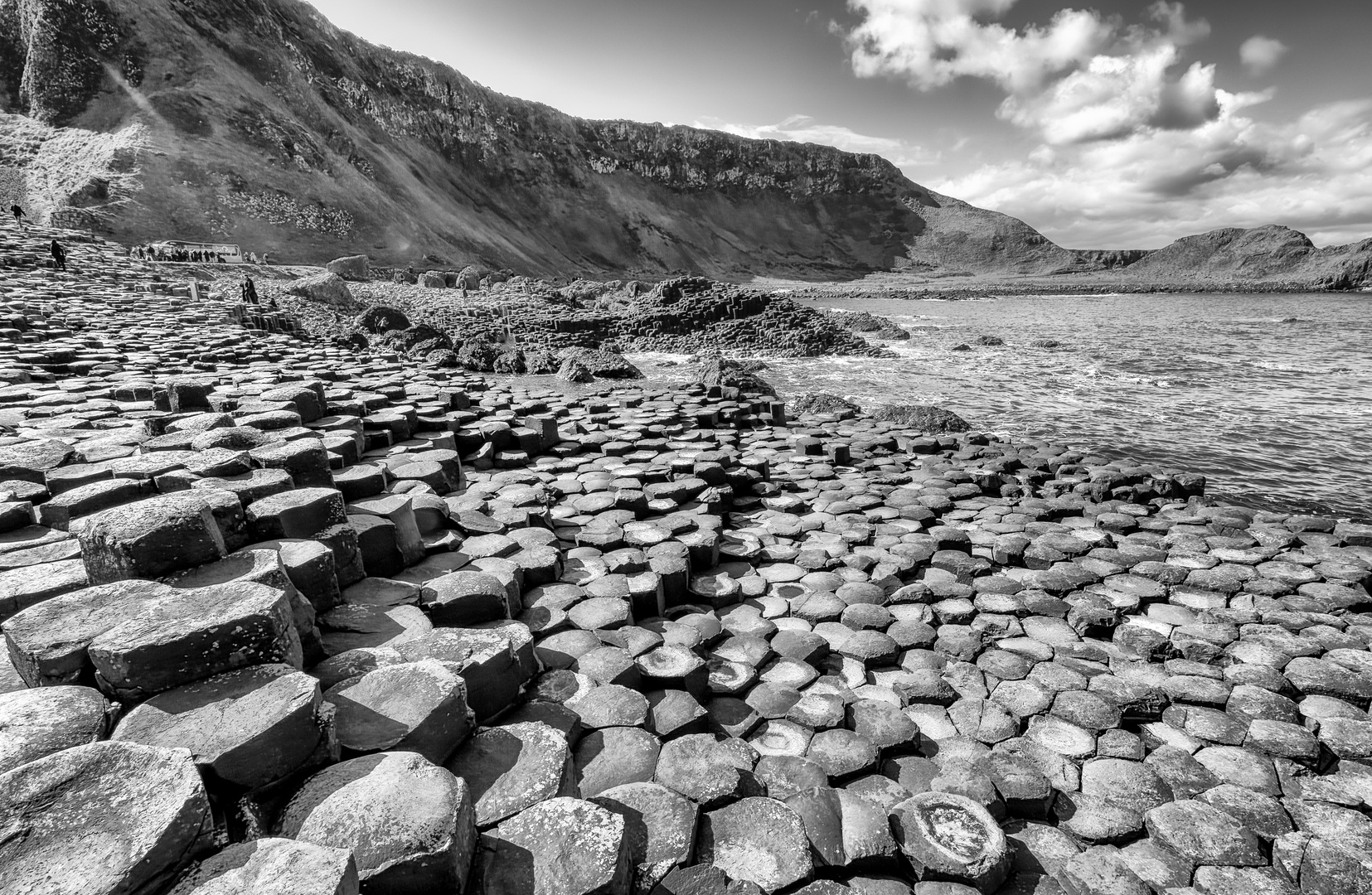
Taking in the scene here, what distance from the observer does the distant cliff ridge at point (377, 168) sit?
3794 centimetres

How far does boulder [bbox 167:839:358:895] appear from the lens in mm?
1329

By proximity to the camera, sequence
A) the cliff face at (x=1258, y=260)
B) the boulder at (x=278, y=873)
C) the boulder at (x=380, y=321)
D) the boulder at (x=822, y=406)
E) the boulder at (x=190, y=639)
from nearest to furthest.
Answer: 1. the boulder at (x=278, y=873)
2. the boulder at (x=190, y=639)
3. the boulder at (x=822, y=406)
4. the boulder at (x=380, y=321)
5. the cliff face at (x=1258, y=260)

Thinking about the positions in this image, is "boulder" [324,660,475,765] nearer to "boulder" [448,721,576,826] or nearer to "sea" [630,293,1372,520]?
"boulder" [448,721,576,826]

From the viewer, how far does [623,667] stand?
3.21 metres

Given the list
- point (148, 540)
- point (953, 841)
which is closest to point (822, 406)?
point (953, 841)

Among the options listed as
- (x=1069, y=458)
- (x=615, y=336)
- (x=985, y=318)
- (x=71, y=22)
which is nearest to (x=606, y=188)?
(x=71, y=22)

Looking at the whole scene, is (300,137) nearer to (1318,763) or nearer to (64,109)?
(64,109)

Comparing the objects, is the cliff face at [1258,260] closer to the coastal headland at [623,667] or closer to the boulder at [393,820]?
the coastal headland at [623,667]

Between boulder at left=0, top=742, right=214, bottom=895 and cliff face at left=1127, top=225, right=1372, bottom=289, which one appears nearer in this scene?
boulder at left=0, top=742, right=214, bottom=895

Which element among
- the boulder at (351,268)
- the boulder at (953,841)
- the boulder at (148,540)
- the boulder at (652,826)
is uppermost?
the boulder at (351,268)

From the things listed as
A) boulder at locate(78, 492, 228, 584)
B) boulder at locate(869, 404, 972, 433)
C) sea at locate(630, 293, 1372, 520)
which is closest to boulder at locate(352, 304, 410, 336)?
sea at locate(630, 293, 1372, 520)

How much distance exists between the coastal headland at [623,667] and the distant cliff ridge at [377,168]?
41.0 meters

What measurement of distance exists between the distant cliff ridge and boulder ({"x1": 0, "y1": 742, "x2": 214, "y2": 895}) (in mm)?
44554

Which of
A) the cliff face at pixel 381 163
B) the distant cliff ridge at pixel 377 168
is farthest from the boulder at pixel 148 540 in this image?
the cliff face at pixel 381 163
